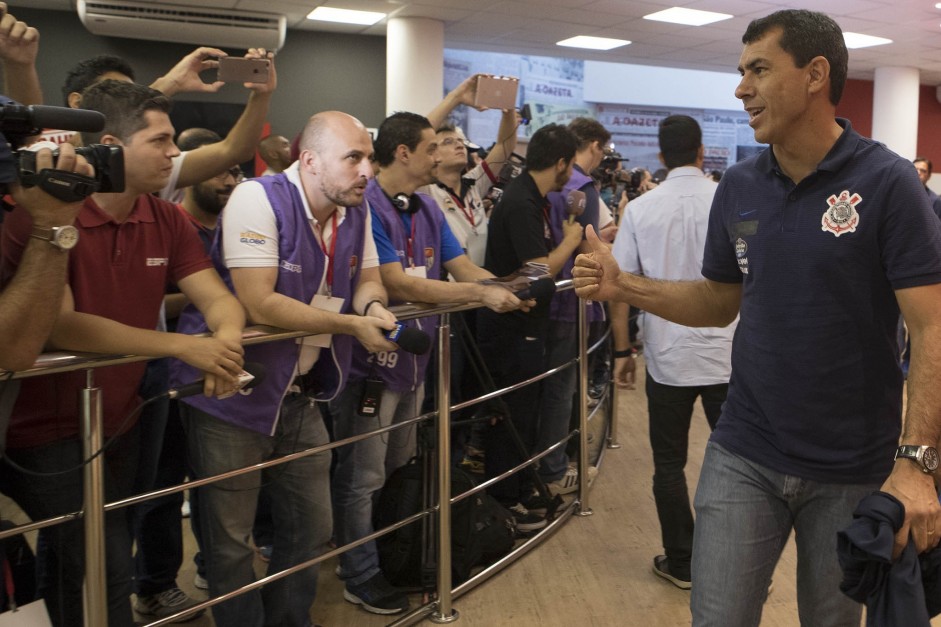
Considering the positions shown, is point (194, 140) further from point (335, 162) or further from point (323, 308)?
point (323, 308)

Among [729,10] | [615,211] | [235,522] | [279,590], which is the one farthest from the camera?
[729,10]

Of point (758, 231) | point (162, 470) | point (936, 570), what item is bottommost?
point (162, 470)

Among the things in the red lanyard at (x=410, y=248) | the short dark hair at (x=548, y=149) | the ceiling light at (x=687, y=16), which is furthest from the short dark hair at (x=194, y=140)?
the ceiling light at (x=687, y=16)

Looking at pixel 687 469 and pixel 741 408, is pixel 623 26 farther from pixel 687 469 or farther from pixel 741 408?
pixel 741 408

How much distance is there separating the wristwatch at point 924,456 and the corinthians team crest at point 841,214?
0.40 m

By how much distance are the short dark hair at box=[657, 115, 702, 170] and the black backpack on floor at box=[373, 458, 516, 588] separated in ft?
4.42

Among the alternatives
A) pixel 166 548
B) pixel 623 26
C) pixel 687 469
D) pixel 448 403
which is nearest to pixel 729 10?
pixel 623 26

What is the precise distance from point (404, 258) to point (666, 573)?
4.83 feet

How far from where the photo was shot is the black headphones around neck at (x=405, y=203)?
2965 millimetres

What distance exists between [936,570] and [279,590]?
1628 mm

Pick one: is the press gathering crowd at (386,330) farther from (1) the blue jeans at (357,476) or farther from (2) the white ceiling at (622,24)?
(2) the white ceiling at (622,24)

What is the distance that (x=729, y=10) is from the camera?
28.9 feet

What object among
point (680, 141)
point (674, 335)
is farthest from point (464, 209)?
point (674, 335)

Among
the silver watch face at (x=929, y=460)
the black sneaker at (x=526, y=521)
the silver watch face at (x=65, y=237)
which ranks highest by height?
the silver watch face at (x=65, y=237)
